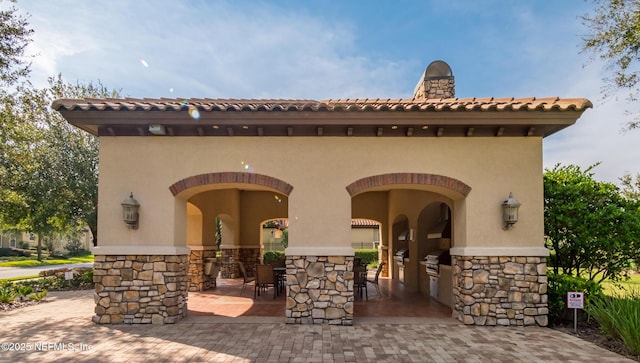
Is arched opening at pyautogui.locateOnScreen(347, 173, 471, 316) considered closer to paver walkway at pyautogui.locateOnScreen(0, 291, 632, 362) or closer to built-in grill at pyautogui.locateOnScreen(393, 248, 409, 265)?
built-in grill at pyautogui.locateOnScreen(393, 248, 409, 265)

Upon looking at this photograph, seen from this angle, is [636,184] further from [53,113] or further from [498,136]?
[53,113]

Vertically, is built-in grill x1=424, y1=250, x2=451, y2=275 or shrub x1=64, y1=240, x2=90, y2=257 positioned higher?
built-in grill x1=424, y1=250, x2=451, y2=275

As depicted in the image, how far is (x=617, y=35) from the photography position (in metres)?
8.77

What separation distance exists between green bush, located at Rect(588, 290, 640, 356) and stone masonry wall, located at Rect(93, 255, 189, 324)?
28.3 feet

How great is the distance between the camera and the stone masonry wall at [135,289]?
27.0ft

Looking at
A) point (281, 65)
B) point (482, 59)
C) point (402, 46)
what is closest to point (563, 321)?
point (482, 59)

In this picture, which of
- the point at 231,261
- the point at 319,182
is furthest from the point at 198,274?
the point at 319,182

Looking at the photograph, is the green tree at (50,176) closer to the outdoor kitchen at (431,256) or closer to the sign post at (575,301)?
the outdoor kitchen at (431,256)

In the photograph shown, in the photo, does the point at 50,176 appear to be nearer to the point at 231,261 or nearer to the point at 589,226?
the point at 231,261

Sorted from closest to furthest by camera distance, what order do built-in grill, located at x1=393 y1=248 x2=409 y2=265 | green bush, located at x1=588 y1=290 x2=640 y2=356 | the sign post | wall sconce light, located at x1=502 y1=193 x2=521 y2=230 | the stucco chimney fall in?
green bush, located at x1=588 y1=290 x2=640 y2=356, the sign post, wall sconce light, located at x1=502 y1=193 x2=521 y2=230, the stucco chimney, built-in grill, located at x1=393 y1=248 x2=409 y2=265

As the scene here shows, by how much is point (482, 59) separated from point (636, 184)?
67.7 feet

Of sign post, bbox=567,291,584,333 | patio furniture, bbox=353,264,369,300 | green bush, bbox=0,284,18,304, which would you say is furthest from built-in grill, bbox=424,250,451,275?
green bush, bbox=0,284,18,304

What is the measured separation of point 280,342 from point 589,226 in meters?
7.72

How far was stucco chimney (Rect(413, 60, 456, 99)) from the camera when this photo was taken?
37.2ft
